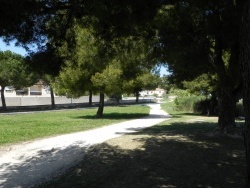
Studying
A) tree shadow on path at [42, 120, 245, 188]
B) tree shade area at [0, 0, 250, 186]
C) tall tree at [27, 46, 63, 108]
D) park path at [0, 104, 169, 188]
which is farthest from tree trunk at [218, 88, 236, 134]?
tall tree at [27, 46, 63, 108]

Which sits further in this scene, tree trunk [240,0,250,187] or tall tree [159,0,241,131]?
tall tree [159,0,241,131]

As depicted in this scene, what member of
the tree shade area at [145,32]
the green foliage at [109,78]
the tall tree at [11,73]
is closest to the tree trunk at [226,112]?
the tree shade area at [145,32]

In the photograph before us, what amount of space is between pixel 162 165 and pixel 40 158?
12.0 ft

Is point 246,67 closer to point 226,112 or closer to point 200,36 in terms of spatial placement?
point 200,36

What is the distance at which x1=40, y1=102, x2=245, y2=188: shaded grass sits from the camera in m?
7.85

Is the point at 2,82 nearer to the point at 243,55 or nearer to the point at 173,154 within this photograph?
the point at 173,154

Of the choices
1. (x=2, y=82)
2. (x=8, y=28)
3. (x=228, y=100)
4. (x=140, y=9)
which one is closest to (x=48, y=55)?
(x=8, y=28)

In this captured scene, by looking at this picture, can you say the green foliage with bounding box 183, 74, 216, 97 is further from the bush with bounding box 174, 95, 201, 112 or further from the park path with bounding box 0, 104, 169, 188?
the park path with bounding box 0, 104, 169, 188

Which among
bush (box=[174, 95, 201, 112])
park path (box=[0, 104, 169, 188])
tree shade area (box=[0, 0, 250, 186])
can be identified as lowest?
park path (box=[0, 104, 169, 188])

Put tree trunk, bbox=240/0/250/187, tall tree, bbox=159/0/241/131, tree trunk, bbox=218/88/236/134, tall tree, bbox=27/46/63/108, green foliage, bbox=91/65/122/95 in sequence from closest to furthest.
Result: tree trunk, bbox=240/0/250/187 < tall tree, bbox=27/46/63/108 < tall tree, bbox=159/0/241/131 < tree trunk, bbox=218/88/236/134 < green foliage, bbox=91/65/122/95

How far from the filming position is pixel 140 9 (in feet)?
26.8

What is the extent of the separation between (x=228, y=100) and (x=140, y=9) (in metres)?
6.92

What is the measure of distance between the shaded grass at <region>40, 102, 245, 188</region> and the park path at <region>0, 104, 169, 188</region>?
433 mm

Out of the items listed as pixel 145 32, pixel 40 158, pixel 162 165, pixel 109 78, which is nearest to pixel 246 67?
pixel 162 165
